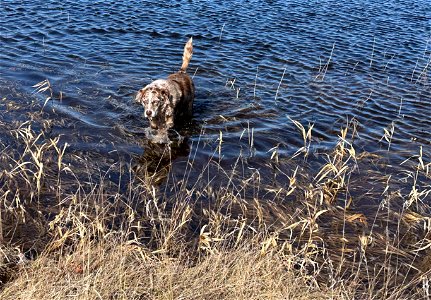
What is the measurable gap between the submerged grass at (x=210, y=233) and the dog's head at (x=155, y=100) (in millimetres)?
1167

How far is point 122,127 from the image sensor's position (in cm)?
820

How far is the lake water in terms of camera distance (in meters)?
8.15

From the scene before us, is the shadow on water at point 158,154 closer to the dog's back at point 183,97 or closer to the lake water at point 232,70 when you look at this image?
the lake water at point 232,70

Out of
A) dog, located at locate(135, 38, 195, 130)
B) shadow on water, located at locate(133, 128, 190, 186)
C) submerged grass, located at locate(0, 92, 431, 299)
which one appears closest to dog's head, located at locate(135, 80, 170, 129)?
dog, located at locate(135, 38, 195, 130)

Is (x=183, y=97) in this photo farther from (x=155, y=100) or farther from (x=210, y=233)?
(x=210, y=233)

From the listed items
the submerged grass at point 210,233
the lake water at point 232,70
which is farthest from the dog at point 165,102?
the submerged grass at point 210,233

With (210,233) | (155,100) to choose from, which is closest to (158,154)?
(155,100)

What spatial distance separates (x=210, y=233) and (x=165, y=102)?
11.5 feet

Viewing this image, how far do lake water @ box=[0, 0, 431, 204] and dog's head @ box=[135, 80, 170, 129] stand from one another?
35 cm

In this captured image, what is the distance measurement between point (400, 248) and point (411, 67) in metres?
7.21

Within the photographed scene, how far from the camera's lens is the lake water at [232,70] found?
815 centimetres

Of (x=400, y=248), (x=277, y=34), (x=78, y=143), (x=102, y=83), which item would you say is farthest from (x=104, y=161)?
(x=277, y=34)

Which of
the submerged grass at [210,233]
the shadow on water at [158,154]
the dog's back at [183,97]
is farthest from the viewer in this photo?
the dog's back at [183,97]

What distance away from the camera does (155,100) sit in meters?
8.05
